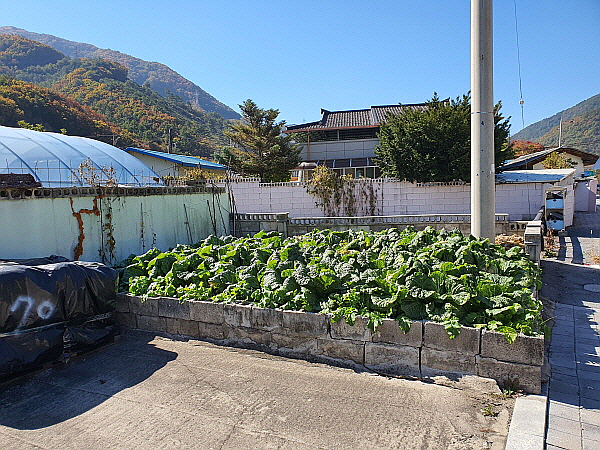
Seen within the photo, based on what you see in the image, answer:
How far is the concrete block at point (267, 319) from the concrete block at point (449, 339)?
1.47 m

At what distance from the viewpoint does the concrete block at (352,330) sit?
416 cm

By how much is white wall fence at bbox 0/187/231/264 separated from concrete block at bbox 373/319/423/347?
15.8 ft

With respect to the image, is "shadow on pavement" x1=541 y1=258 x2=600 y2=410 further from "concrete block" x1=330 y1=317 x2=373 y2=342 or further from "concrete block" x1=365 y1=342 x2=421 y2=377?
"concrete block" x1=330 y1=317 x2=373 y2=342

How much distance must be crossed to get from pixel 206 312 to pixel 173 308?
477 mm

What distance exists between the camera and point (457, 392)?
3.70 meters

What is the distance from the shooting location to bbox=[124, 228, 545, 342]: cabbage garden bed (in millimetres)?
4086

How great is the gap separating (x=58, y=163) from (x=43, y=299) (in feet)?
26.7

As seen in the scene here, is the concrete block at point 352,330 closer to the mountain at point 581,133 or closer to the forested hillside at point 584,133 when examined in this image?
the mountain at point 581,133

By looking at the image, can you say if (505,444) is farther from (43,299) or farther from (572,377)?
(43,299)

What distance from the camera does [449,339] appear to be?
384 centimetres

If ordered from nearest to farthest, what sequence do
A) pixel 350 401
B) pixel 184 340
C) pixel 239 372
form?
pixel 350 401, pixel 239 372, pixel 184 340

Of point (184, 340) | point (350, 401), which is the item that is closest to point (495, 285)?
point (350, 401)

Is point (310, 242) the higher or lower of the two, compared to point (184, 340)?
higher

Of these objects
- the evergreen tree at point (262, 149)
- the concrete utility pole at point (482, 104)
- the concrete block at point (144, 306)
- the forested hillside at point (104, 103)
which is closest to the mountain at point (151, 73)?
the forested hillside at point (104, 103)
